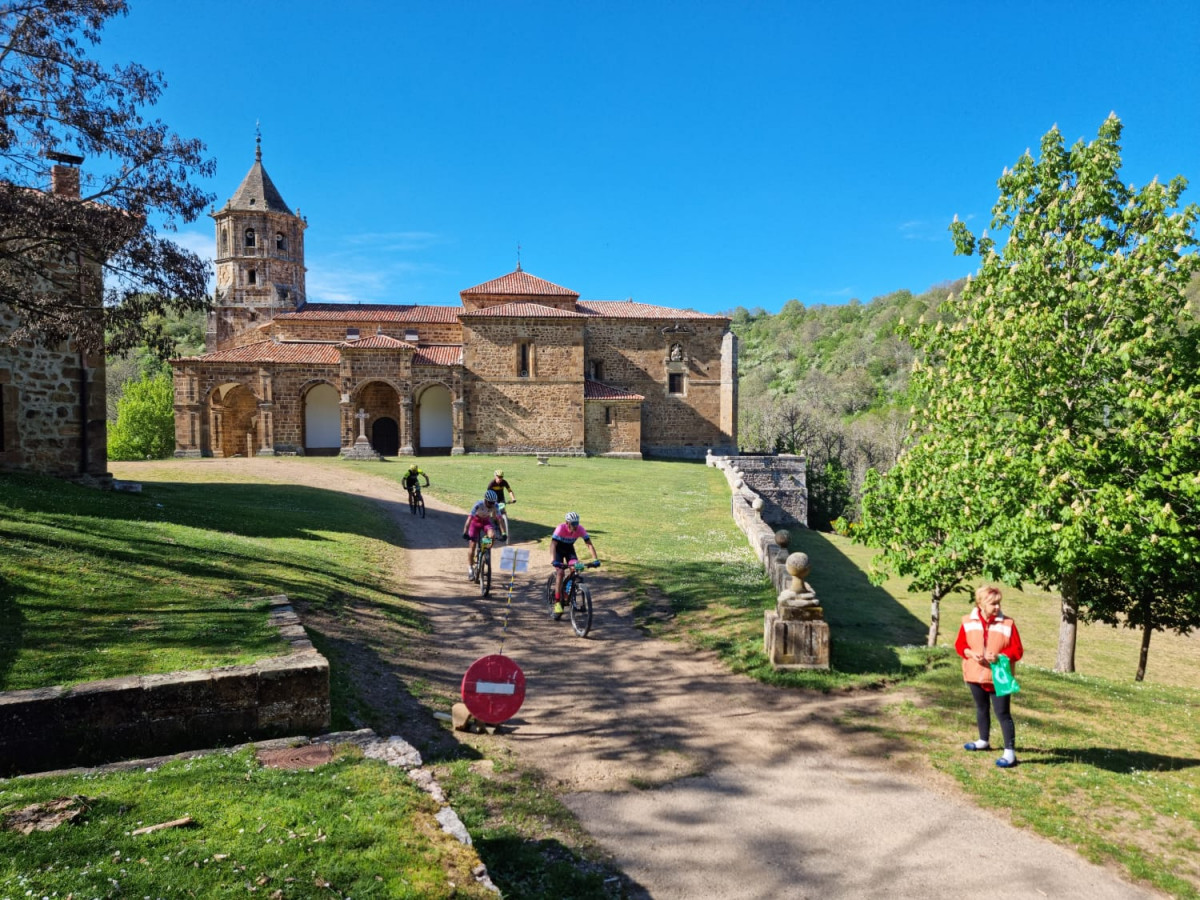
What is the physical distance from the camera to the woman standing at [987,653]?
5340 millimetres

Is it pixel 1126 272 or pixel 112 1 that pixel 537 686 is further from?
pixel 112 1

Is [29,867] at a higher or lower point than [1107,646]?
higher

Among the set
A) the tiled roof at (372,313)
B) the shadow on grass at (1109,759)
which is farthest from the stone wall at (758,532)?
the tiled roof at (372,313)

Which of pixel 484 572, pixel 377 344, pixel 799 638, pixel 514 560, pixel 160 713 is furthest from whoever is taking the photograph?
pixel 377 344

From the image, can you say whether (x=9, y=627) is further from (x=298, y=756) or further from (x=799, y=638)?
(x=799, y=638)

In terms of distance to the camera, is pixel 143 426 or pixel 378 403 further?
pixel 143 426

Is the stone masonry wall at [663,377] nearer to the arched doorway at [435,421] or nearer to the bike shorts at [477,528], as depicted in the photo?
the arched doorway at [435,421]

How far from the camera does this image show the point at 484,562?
10219mm

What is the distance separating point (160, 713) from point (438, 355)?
31363 mm

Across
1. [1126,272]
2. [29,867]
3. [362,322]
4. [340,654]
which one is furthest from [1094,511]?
[362,322]

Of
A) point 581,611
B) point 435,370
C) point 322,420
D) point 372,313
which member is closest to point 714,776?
point 581,611

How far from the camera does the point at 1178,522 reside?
7.65 m

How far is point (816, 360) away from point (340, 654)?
288 ft

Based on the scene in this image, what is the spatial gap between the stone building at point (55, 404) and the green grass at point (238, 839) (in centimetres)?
1176
